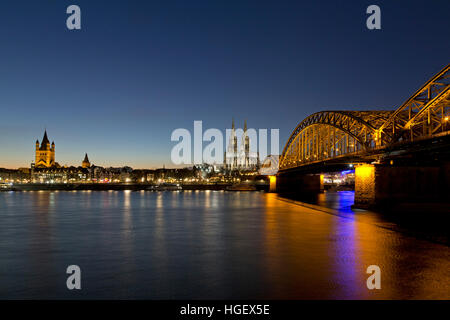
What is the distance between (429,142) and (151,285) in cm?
3122

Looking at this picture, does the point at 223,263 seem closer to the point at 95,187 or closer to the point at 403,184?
the point at 403,184

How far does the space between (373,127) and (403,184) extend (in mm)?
12163

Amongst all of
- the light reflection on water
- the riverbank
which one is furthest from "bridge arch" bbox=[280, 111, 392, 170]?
the riverbank

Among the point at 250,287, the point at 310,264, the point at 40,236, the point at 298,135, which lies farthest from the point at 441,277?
the point at 298,135

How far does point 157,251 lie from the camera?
70.1 feet

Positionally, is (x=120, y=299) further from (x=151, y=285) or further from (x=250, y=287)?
(x=250, y=287)

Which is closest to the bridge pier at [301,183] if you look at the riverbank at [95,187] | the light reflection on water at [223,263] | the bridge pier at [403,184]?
the riverbank at [95,187]

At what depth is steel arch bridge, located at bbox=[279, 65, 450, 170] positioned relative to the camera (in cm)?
4028

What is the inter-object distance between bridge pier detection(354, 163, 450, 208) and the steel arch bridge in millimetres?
2947

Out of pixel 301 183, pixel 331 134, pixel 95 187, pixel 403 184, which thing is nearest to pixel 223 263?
pixel 403 184

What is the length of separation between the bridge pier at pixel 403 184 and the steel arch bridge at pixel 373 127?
2.95 m

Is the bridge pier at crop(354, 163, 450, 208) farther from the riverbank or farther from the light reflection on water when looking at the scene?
the riverbank

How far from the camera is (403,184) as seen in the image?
4416cm

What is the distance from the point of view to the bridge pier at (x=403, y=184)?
43875 millimetres
